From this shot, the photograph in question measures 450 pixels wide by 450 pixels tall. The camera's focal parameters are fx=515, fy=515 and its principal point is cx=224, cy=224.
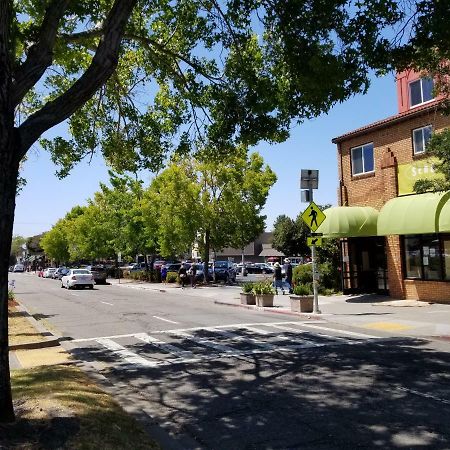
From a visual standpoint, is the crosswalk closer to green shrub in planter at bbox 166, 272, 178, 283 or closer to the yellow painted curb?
the yellow painted curb

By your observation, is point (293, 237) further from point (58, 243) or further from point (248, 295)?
point (248, 295)

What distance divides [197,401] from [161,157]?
310 inches

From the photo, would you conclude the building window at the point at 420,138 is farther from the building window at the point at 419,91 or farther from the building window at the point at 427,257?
the building window at the point at 427,257

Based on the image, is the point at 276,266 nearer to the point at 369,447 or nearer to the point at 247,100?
the point at 247,100

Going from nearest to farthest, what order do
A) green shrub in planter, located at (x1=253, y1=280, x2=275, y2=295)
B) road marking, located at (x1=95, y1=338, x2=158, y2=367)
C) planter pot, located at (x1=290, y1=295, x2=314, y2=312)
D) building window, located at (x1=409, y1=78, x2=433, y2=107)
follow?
road marking, located at (x1=95, y1=338, x2=158, y2=367) < planter pot, located at (x1=290, y1=295, x2=314, y2=312) < green shrub in planter, located at (x1=253, y1=280, x2=275, y2=295) < building window, located at (x1=409, y1=78, x2=433, y2=107)

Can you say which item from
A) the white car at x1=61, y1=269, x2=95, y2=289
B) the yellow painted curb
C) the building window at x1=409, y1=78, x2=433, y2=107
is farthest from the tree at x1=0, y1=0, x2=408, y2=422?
the white car at x1=61, y1=269, x2=95, y2=289

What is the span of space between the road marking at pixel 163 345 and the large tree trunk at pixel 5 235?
5.40 meters

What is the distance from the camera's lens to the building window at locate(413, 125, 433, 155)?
19.3 meters

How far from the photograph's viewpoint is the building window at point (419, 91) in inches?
804

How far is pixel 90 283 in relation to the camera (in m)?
38.2

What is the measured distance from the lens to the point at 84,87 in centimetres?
614

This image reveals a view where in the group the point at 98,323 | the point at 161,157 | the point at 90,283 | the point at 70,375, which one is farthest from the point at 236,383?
the point at 90,283

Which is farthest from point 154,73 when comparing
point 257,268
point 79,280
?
point 257,268

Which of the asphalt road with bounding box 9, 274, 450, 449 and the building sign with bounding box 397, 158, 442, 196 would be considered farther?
the building sign with bounding box 397, 158, 442, 196
